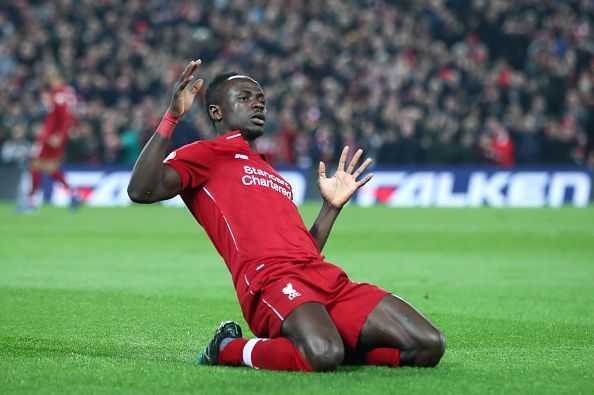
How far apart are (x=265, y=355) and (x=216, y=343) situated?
0.40 m

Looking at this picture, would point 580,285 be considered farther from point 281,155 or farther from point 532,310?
point 281,155

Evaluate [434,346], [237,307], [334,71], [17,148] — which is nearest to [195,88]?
[434,346]

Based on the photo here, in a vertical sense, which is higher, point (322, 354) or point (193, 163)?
point (193, 163)

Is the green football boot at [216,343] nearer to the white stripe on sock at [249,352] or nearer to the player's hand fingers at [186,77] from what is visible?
the white stripe on sock at [249,352]

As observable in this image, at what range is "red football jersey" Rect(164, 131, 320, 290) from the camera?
6129 millimetres

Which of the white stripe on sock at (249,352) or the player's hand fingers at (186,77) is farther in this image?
the player's hand fingers at (186,77)

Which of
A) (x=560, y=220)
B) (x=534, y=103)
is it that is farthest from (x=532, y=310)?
(x=534, y=103)

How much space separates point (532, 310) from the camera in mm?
9195

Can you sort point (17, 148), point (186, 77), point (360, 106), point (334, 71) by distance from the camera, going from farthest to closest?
point (334, 71) → point (360, 106) → point (17, 148) → point (186, 77)

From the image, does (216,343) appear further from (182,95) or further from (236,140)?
(182,95)

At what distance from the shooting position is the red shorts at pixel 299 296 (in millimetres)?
5914

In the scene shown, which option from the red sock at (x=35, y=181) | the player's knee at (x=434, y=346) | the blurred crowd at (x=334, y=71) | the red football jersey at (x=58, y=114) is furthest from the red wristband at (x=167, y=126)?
the blurred crowd at (x=334, y=71)

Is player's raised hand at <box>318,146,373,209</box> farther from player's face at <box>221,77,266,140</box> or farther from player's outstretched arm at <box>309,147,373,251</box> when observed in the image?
player's face at <box>221,77,266,140</box>

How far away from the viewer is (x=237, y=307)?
9398 mm
